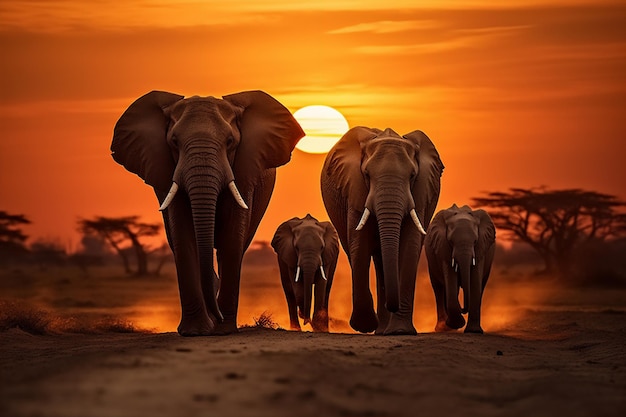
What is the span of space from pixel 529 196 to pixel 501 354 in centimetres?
4183

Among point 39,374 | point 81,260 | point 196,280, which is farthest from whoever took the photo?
point 81,260

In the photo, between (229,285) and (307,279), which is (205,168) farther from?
(307,279)

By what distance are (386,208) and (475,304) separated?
432 centimetres

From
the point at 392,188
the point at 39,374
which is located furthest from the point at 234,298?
the point at 39,374

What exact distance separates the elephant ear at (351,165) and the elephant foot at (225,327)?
247 centimetres

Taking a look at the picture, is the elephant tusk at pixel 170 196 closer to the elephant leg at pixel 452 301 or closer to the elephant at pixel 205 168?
the elephant at pixel 205 168

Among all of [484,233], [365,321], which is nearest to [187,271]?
[365,321]

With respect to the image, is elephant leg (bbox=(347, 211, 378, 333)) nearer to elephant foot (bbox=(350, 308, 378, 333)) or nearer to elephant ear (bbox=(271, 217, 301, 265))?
elephant foot (bbox=(350, 308, 378, 333))

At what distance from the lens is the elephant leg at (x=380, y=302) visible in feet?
59.7

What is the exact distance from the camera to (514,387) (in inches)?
468

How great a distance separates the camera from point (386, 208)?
1758cm

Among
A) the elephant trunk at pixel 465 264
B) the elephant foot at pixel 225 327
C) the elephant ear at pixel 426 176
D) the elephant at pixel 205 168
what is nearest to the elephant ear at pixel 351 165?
the elephant ear at pixel 426 176

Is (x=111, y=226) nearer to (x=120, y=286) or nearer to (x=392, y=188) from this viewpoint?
(x=120, y=286)

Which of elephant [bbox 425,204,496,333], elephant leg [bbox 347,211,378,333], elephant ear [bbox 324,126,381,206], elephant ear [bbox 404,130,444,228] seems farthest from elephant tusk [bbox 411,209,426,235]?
elephant [bbox 425,204,496,333]
